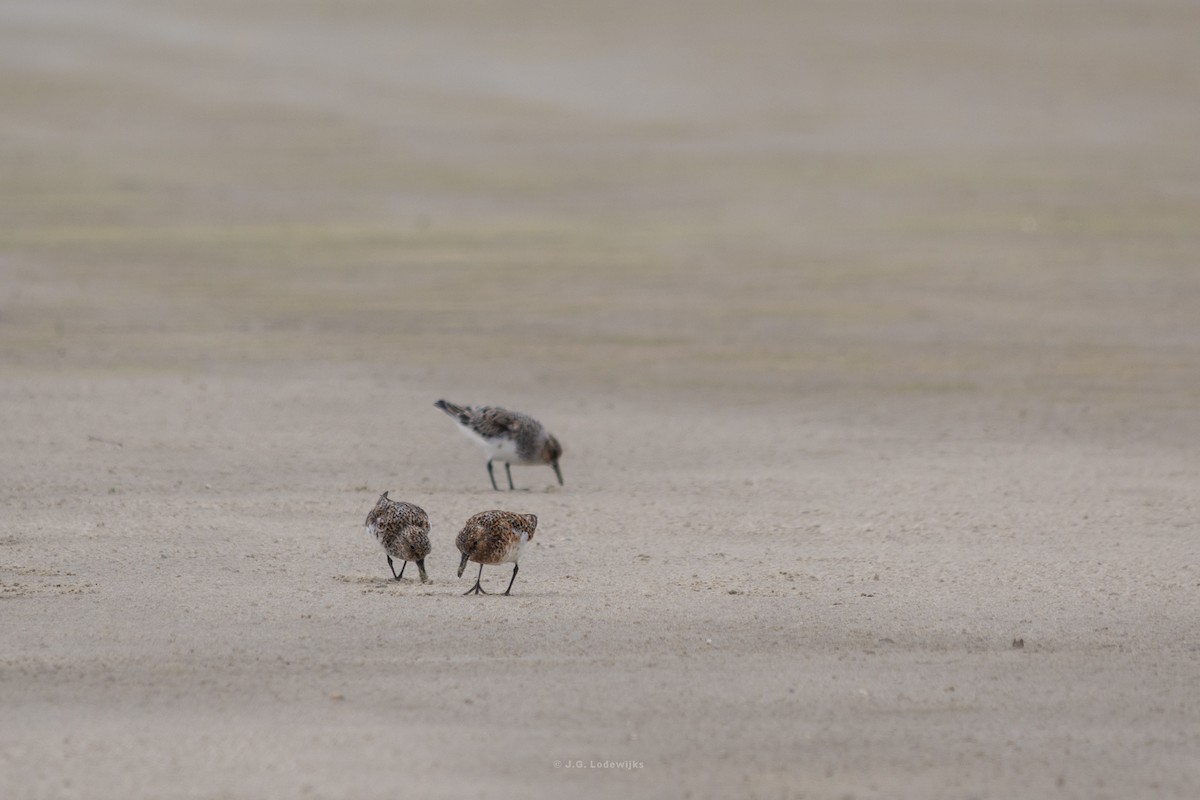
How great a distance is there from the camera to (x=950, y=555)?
9875mm

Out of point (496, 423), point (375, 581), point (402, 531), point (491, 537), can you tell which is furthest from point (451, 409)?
point (491, 537)

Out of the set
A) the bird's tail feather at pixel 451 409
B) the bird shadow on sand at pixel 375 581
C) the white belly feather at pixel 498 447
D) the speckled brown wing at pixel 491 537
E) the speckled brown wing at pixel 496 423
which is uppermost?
the bird's tail feather at pixel 451 409

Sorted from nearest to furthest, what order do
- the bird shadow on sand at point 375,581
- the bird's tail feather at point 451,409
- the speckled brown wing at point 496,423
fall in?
1. the bird shadow on sand at point 375,581
2. the speckled brown wing at point 496,423
3. the bird's tail feather at point 451,409

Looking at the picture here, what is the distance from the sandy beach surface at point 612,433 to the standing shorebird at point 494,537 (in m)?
0.22

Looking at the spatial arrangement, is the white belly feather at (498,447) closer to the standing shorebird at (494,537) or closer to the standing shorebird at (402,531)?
the standing shorebird at (402,531)

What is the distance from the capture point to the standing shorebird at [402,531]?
28.5 feet

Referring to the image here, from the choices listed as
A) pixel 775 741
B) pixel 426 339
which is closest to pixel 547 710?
pixel 775 741

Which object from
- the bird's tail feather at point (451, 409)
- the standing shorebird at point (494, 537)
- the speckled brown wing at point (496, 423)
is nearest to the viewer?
the standing shorebird at point (494, 537)

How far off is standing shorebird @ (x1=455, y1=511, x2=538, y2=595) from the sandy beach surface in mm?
222

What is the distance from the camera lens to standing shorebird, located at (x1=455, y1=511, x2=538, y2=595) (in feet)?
27.7

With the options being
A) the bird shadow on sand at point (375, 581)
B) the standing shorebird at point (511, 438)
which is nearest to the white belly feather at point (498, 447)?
the standing shorebird at point (511, 438)

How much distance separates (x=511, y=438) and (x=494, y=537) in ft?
10.6

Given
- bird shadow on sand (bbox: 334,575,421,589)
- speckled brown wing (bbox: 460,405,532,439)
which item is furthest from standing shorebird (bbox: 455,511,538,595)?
speckled brown wing (bbox: 460,405,532,439)

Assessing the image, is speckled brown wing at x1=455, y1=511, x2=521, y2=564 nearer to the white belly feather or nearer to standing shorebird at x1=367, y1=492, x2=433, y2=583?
standing shorebird at x1=367, y1=492, x2=433, y2=583
